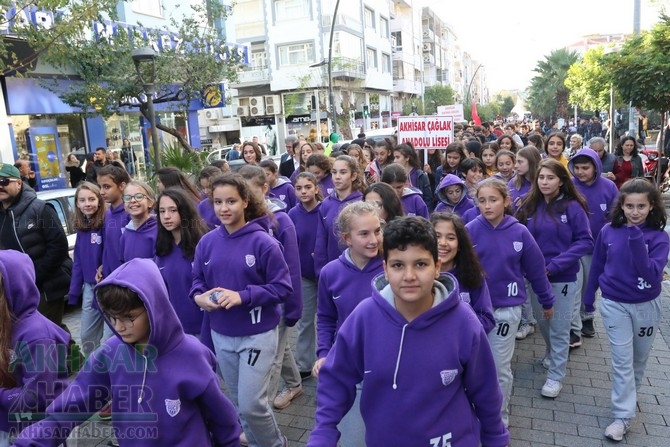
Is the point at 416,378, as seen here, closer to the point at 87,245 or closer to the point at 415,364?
the point at 415,364

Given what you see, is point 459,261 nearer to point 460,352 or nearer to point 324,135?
point 460,352

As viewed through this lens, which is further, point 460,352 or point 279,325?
point 279,325

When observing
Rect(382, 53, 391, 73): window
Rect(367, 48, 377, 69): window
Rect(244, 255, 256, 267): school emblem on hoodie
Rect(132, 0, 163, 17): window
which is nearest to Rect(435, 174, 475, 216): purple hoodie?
Rect(244, 255, 256, 267): school emblem on hoodie

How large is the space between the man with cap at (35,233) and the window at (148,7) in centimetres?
1527

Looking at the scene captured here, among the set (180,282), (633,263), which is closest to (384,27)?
(633,263)

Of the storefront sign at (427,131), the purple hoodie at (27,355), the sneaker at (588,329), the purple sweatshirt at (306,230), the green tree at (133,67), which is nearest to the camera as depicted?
the purple hoodie at (27,355)

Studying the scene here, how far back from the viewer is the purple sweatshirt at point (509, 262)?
4.04 meters

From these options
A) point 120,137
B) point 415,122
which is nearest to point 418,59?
point 120,137

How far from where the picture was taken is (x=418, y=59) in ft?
203

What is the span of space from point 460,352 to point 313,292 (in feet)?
10.7

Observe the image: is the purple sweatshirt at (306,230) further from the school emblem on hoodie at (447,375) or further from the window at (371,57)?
the window at (371,57)

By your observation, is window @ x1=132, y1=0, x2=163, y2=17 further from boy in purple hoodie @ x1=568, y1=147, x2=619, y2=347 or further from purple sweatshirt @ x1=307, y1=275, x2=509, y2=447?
purple sweatshirt @ x1=307, y1=275, x2=509, y2=447

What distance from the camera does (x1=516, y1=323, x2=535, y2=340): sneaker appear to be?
20.1ft

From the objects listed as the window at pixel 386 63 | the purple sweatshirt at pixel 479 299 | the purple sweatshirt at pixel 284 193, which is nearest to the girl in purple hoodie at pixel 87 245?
the purple sweatshirt at pixel 284 193
